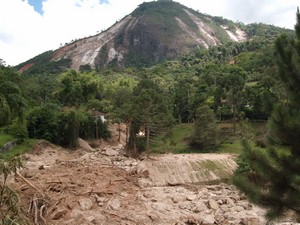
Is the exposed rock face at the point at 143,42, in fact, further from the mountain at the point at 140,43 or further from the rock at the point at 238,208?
the rock at the point at 238,208

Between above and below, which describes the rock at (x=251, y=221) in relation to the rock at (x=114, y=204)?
below

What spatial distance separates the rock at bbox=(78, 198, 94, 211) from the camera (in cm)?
1935

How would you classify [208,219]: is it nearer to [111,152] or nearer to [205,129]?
[205,129]

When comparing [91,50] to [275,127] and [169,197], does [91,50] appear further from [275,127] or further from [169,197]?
[275,127]

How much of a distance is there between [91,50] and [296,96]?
16672 centimetres

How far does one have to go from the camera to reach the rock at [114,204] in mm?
19958

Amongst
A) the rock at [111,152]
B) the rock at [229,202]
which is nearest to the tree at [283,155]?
the rock at [229,202]

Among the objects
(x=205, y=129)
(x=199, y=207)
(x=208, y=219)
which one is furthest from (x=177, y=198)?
(x=205, y=129)

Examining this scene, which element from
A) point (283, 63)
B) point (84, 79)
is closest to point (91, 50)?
point (84, 79)

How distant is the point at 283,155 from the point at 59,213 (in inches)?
482

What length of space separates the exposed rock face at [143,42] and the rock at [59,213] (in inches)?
5331

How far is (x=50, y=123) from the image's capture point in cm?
4309

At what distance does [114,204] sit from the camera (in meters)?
20.4

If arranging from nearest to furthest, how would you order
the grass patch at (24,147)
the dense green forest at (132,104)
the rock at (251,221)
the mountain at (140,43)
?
the rock at (251,221), the dense green forest at (132,104), the grass patch at (24,147), the mountain at (140,43)
